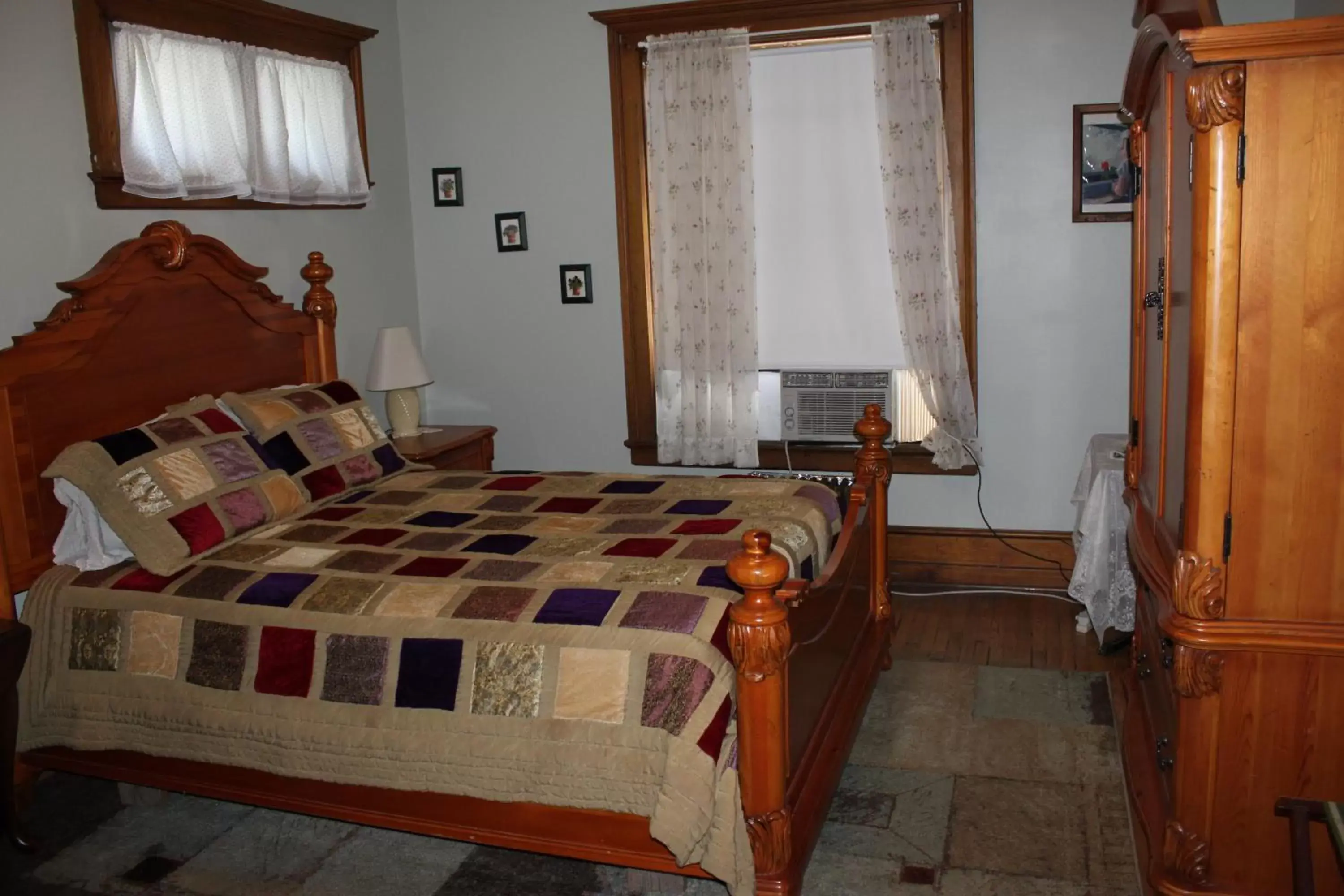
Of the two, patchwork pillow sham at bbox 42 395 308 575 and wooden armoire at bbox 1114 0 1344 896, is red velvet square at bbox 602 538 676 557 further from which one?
wooden armoire at bbox 1114 0 1344 896

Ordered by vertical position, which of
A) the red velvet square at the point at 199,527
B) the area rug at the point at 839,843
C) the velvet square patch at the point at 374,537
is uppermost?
the red velvet square at the point at 199,527

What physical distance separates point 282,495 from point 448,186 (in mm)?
2169

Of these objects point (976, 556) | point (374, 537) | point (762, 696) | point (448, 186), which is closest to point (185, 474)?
point (374, 537)

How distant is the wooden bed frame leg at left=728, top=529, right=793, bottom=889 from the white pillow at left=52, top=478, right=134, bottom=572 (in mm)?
1754

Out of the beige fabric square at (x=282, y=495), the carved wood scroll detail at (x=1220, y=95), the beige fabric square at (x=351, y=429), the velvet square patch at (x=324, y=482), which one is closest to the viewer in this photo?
the carved wood scroll detail at (x=1220, y=95)

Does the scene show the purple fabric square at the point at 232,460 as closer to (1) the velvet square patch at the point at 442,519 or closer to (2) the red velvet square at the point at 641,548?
(1) the velvet square patch at the point at 442,519

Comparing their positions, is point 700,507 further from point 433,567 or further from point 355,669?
point 355,669

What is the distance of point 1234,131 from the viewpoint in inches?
81.4

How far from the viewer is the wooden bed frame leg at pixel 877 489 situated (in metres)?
3.66

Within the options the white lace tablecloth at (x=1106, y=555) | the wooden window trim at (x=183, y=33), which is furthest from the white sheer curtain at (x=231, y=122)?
the white lace tablecloth at (x=1106, y=555)

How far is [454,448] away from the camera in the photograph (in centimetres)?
460

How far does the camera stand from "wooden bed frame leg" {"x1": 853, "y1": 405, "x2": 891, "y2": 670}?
3.66 m

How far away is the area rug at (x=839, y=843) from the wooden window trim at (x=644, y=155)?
164cm

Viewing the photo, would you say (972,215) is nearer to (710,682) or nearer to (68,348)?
(710,682)
